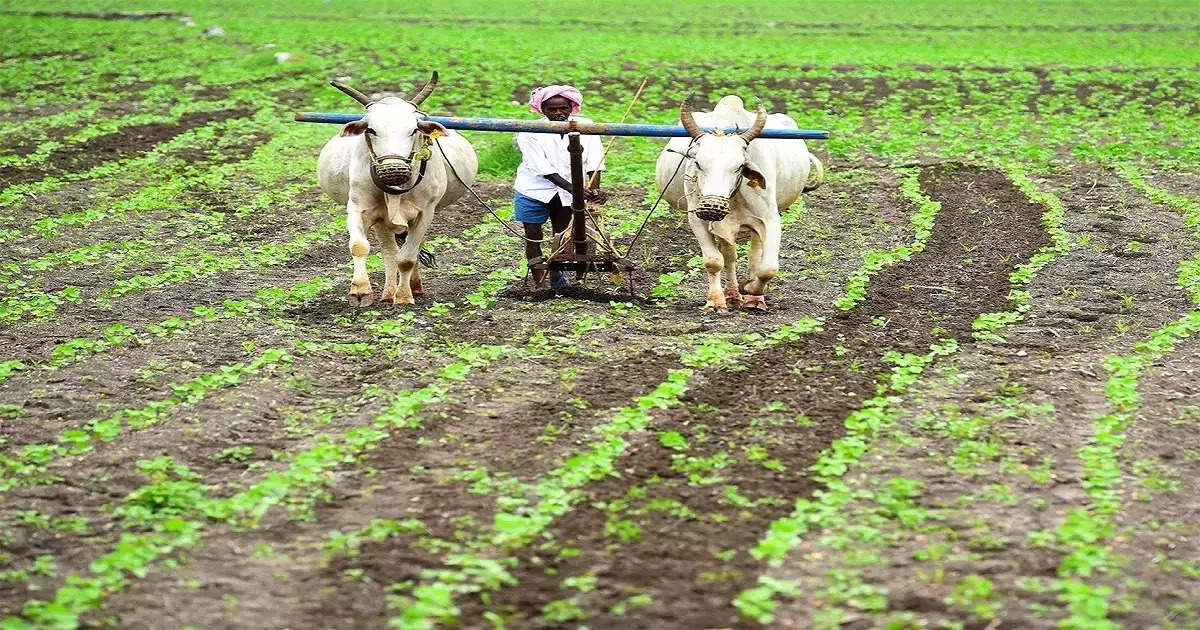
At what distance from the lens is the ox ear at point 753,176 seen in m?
11.0

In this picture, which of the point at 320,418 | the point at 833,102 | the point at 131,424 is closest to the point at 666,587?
the point at 320,418

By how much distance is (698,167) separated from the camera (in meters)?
11.0

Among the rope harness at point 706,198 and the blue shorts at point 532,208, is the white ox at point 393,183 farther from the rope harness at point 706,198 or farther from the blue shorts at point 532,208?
the rope harness at point 706,198

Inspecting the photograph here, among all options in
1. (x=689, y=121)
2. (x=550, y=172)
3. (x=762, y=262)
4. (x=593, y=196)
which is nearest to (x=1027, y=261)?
(x=762, y=262)

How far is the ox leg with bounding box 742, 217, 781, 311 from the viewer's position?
11258 millimetres

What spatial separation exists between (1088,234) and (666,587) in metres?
9.39

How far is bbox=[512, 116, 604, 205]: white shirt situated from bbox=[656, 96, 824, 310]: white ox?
739mm

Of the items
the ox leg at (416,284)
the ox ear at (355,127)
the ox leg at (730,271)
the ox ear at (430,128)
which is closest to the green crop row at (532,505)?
the ox leg at (730,271)

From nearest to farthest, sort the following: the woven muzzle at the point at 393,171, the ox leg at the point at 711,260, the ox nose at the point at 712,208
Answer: the ox nose at the point at 712,208
the woven muzzle at the point at 393,171
the ox leg at the point at 711,260

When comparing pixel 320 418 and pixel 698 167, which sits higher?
pixel 698 167

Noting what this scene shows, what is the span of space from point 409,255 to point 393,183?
100cm

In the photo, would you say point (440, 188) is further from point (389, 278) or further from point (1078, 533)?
point (1078, 533)

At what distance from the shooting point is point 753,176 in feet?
36.1

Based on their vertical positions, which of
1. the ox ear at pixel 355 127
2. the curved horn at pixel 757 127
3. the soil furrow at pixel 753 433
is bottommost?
the soil furrow at pixel 753 433
